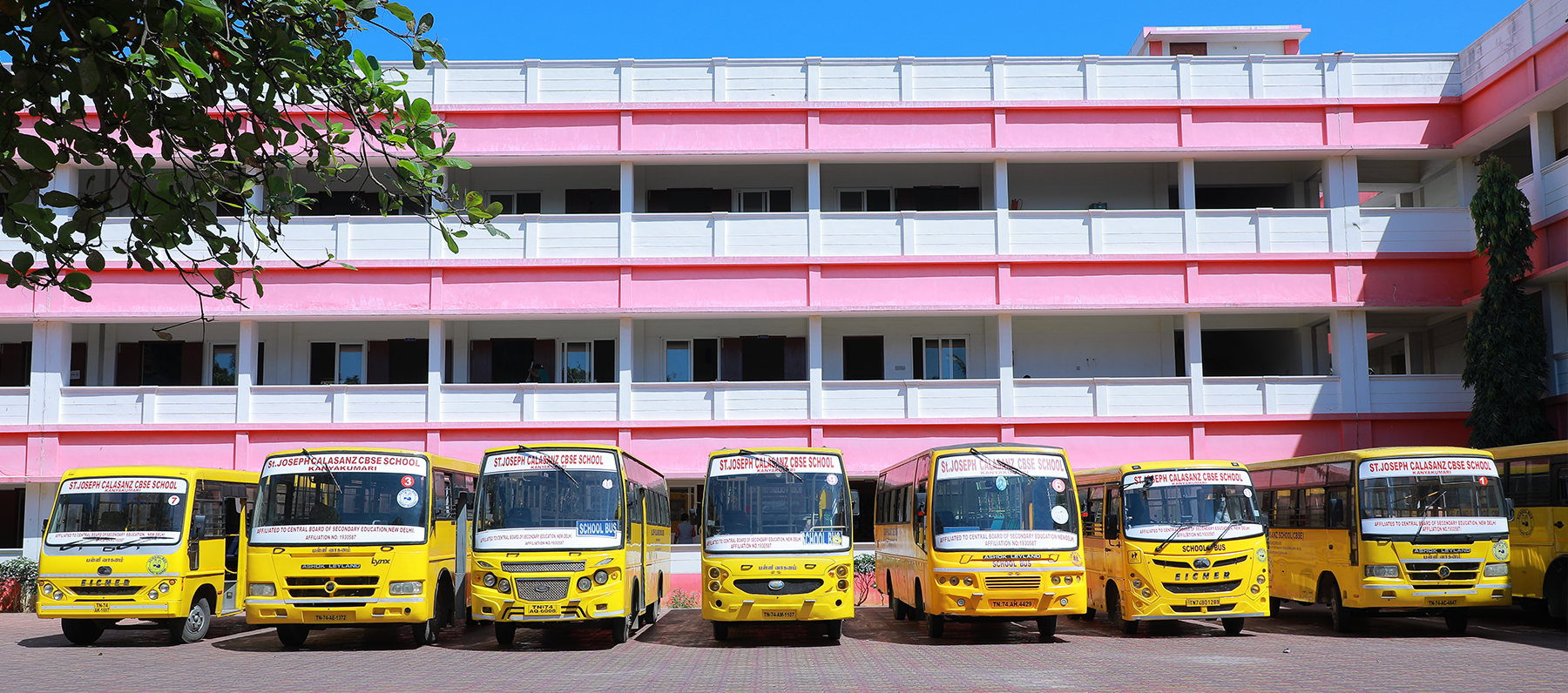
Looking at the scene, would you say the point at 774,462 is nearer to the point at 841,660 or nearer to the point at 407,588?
the point at 841,660

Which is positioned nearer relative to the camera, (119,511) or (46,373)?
(119,511)

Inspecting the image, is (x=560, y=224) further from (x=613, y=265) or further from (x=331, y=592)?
(x=331, y=592)

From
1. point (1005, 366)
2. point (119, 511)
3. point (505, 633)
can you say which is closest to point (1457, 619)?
point (1005, 366)

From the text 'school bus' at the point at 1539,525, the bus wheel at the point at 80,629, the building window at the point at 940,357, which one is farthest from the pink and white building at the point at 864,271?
the bus wheel at the point at 80,629

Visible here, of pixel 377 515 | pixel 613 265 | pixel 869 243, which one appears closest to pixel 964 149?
pixel 869 243

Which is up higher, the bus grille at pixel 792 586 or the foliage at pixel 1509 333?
the foliage at pixel 1509 333

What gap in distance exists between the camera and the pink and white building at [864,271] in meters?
27.2

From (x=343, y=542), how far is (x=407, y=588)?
107cm

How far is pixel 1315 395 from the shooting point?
27.2 m

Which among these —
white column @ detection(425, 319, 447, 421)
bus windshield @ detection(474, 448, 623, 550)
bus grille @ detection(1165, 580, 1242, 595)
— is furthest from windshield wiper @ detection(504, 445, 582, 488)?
white column @ detection(425, 319, 447, 421)

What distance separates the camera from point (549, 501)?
17.6 meters

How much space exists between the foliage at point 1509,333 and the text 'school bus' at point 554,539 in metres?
17.0

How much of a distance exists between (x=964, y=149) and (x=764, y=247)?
190 inches

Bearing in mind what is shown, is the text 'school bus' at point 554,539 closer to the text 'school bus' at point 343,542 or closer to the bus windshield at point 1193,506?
the text 'school bus' at point 343,542
